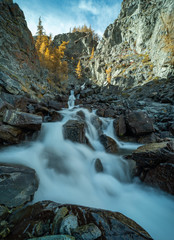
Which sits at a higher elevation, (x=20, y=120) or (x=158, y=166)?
(x=20, y=120)

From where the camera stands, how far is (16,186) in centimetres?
246

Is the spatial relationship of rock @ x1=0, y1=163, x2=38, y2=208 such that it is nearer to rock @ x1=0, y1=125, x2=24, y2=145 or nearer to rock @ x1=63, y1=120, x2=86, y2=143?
rock @ x1=0, y1=125, x2=24, y2=145

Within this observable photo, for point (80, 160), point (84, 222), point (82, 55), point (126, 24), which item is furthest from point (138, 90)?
point (82, 55)

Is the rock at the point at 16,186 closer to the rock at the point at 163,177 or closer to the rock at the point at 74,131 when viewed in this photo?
the rock at the point at 74,131

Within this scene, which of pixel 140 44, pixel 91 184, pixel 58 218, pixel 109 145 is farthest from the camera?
pixel 140 44

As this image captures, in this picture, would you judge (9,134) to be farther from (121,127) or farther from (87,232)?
(121,127)

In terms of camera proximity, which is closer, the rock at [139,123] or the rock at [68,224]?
the rock at [68,224]

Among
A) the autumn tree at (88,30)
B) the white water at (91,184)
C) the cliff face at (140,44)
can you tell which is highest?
the autumn tree at (88,30)

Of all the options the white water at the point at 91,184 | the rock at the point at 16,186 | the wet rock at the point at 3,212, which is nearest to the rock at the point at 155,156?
the white water at the point at 91,184

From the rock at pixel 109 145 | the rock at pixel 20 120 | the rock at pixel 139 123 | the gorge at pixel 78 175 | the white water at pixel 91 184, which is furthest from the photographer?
the rock at pixel 139 123

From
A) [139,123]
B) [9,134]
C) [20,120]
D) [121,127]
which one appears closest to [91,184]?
[9,134]

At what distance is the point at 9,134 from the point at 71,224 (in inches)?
181

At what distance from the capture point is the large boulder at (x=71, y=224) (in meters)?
1.61

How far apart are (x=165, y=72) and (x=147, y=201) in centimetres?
2449
